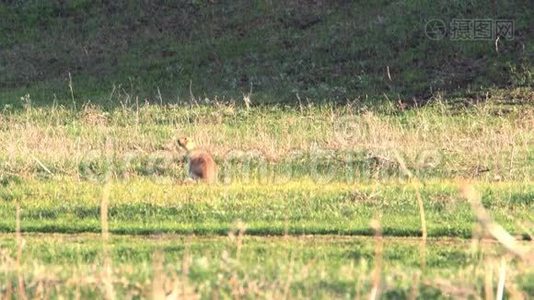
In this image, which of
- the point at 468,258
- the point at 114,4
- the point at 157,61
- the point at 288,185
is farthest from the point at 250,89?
the point at 468,258

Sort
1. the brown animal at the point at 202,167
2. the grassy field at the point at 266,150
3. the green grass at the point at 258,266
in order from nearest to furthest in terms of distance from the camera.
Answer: the green grass at the point at 258,266
the grassy field at the point at 266,150
the brown animal at the point at 202,167

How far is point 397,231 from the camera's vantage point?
444 inches

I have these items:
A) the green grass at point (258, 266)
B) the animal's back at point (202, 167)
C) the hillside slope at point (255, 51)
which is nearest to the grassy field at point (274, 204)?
the green grass at point (258, 266)

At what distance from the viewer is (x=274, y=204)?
1260cm

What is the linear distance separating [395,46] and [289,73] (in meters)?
2.66

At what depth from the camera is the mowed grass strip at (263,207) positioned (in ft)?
37.6

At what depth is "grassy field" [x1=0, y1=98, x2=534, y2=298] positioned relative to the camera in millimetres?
7133

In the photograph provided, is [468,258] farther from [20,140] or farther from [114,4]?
[114,4]
